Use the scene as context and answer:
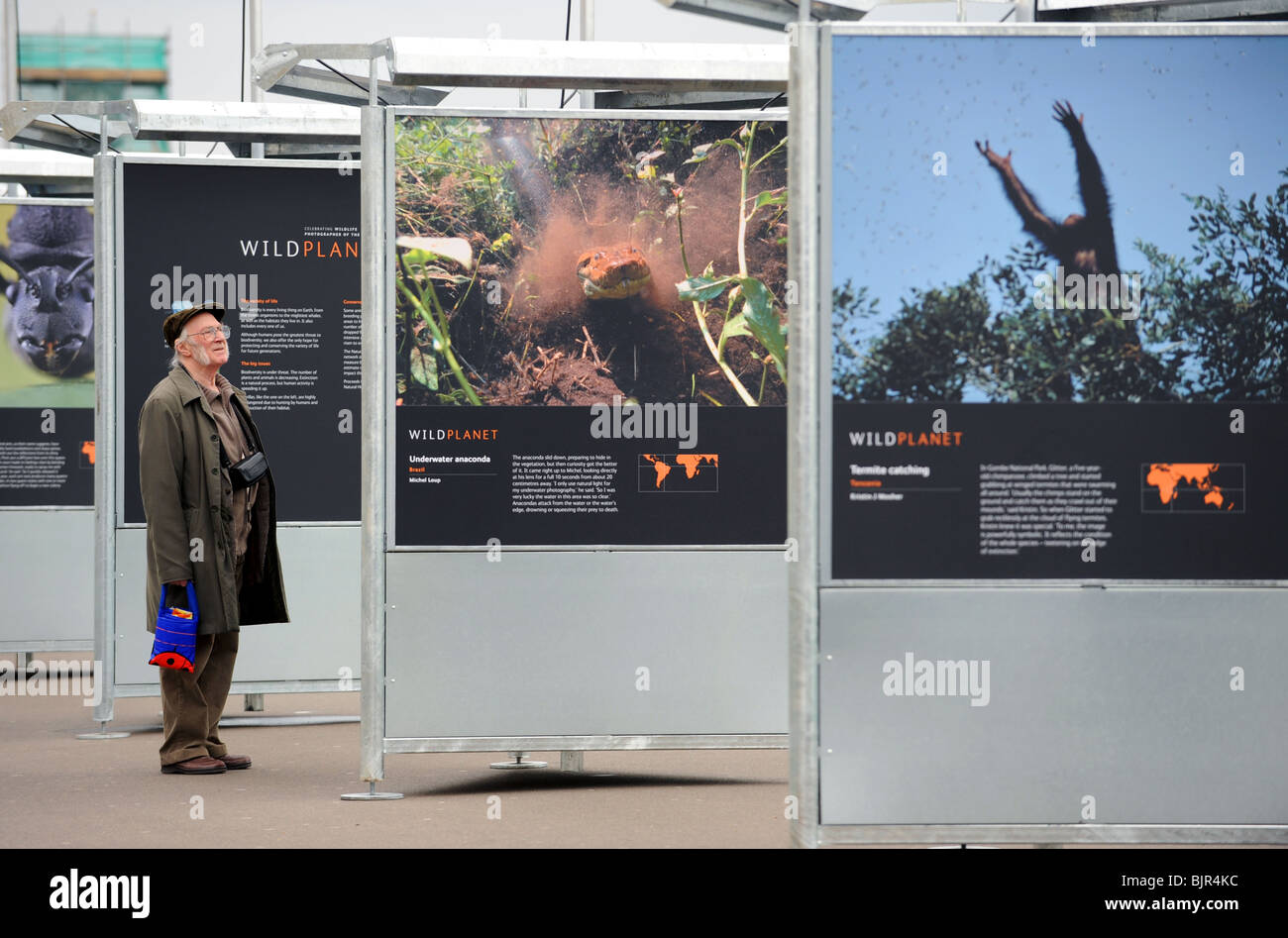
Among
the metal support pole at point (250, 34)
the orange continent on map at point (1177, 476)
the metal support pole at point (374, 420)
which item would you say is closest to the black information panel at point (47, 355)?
the metal support pole at point (250, 34)

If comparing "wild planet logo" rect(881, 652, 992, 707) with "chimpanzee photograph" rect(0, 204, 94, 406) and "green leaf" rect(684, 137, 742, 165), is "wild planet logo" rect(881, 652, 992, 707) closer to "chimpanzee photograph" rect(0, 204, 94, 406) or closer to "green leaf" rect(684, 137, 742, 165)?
"green leaf" rect(684, 137, 742, 165)

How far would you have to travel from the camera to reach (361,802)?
728cm

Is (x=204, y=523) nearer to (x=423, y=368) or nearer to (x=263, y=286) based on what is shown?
(x=423, y=368)

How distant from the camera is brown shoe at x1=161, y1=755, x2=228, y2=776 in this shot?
8.18 meters

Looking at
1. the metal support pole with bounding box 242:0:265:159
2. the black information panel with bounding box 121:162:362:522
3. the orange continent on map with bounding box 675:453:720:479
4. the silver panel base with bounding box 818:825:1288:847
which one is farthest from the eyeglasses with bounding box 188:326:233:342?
the metal support pole with bounding box 242:0:265:159

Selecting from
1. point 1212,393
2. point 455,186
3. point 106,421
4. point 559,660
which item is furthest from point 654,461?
point 106,421

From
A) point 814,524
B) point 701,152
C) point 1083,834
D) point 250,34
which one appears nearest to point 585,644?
point 701,152

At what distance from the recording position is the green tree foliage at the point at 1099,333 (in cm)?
523

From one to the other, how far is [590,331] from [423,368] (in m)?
0.70

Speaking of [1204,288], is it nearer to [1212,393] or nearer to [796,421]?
[1212,393]

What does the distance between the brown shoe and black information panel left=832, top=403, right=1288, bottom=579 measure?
4019 millimetres

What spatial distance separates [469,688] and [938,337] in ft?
9.57

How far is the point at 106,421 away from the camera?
9.76m

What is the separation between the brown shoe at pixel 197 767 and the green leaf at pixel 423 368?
213 cm
